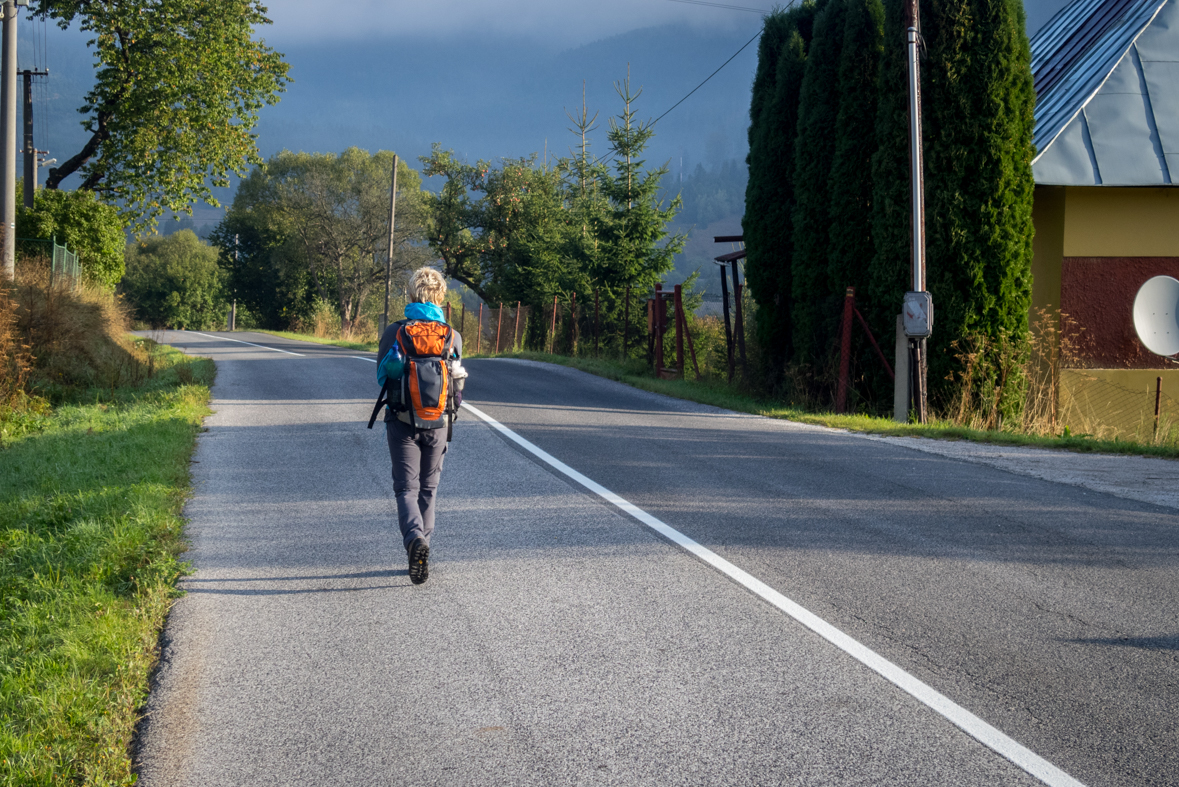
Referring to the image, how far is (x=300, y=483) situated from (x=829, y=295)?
10.6m

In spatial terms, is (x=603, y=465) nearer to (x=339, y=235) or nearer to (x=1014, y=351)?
(x=1014, y=351)

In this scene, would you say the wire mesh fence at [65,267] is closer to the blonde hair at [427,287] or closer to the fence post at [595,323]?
the fence post at [595,323]

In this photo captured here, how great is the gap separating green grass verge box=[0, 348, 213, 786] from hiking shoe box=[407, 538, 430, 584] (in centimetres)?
128

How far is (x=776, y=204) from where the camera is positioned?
58.0 feet

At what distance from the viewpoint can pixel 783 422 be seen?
12820 mm

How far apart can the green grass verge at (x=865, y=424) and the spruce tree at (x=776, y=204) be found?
148 cm

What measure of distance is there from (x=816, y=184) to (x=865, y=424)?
218 inches

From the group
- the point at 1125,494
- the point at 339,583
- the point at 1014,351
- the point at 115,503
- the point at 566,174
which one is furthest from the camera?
the point at 566,174

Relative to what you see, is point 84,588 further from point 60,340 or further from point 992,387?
point 992,387

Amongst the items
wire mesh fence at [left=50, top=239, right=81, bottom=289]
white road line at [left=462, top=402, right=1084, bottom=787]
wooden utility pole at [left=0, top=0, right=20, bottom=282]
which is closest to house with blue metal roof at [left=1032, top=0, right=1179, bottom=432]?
white road line at [left=462, top=402, right=1084, bottom=787]

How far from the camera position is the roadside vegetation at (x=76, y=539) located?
3.48m

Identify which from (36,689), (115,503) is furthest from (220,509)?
(36,689)

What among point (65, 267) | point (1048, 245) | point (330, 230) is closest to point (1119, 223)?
point (1048, 245)

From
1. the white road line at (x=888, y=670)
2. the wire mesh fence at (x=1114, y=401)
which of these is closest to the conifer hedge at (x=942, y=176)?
the wire mesh fence at (x=1114, y=401)
